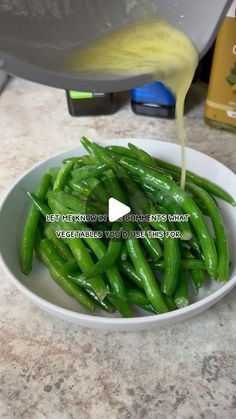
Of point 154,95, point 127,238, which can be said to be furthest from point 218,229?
point 154,95

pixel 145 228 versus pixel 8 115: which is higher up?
pixel 145 228

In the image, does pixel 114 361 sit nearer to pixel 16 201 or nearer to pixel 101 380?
pixel 101 380

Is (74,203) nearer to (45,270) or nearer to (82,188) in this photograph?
(82,188)

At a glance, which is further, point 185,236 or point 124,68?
point 185,236

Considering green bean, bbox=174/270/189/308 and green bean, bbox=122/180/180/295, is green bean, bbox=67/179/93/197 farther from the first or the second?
green bean, bbox=174/270/189/308

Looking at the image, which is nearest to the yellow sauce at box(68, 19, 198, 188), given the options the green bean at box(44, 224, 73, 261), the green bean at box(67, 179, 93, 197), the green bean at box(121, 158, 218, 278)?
the green bean at box(121, 158, 218, 278)

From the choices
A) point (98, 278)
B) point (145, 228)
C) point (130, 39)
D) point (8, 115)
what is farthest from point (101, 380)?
point (8, 115)

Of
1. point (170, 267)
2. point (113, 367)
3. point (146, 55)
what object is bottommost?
point (113, 367)
